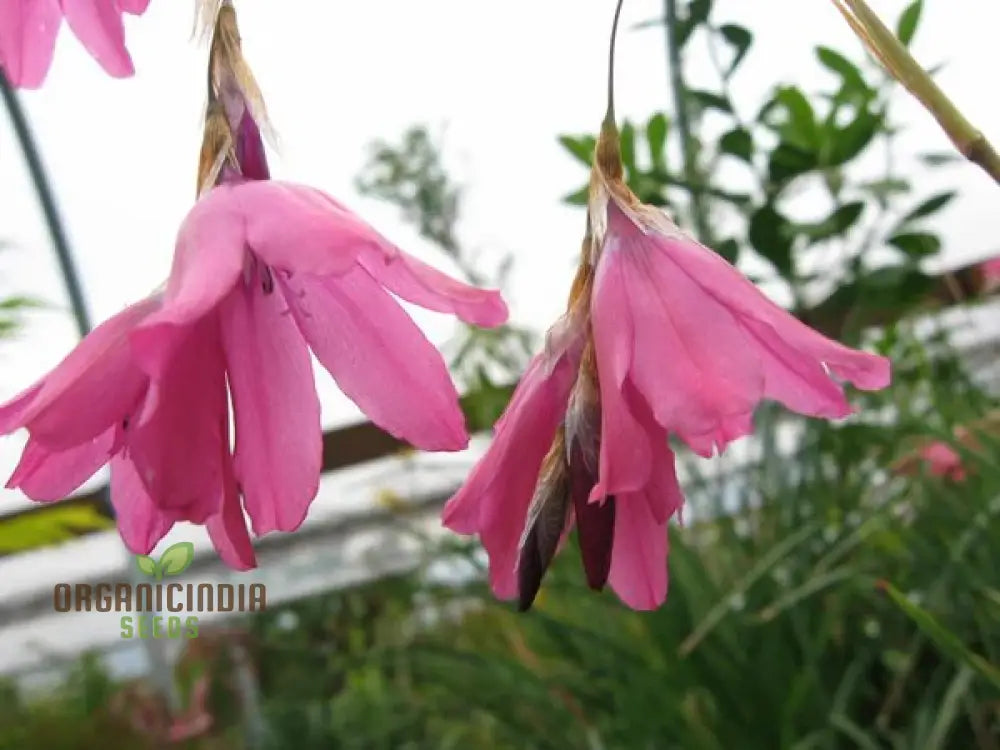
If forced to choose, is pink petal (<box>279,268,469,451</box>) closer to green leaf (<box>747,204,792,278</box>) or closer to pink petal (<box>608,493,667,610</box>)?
pink petal (<box>608,493,667,610</box>)

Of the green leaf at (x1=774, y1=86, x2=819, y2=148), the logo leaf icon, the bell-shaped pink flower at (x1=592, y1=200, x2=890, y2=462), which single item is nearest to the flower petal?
the bell-shaped pink flower at (x1=592, y1=200, x2=890, y2=462)

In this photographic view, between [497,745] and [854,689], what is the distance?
0.37 metres

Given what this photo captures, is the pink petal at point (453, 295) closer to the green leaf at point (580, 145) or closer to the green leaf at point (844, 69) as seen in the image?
the green leaf at point (580, 145)

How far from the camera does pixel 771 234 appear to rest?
0.65 metres

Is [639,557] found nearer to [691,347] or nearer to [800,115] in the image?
[691,347]

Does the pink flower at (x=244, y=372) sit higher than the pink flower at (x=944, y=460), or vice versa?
the pink flower at (x=244, y=372)

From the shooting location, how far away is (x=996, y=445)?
66 centimetres

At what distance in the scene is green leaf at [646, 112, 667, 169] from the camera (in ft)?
2.32

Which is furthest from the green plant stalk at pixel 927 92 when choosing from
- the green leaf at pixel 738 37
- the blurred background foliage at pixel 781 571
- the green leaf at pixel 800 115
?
the green leaf at pixel 800 115

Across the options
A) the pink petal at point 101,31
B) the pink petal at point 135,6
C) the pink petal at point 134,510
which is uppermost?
the pink petal at point 135,6

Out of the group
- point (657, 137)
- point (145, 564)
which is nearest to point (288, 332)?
point (657, 137)

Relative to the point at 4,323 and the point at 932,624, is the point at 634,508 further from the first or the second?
the point at 4,323

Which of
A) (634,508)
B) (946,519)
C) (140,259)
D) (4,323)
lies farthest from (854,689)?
(140,259)

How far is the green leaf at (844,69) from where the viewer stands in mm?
680
